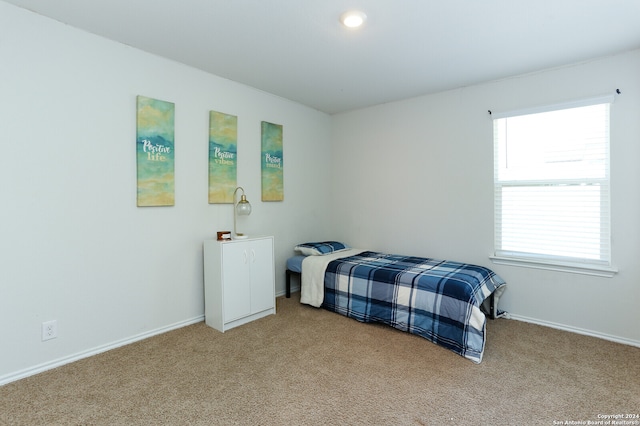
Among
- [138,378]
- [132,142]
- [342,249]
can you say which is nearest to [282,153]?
[342,249]

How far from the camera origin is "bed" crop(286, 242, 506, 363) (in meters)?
2.46

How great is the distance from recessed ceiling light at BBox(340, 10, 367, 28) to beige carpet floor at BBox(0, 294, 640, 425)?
2325 mm

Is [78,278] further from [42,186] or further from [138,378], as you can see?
[138,378]

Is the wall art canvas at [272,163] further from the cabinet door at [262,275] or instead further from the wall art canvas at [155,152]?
the wall art canvas at [155,152]

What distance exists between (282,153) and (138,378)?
2583 mm

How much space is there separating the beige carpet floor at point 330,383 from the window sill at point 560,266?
0.55 meters

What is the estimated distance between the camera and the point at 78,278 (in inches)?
90.7

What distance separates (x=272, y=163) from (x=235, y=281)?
1441 millimetres

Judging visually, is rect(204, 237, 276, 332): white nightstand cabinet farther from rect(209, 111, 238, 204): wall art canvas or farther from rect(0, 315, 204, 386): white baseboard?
rect(209, 111, 238, 204): wall art canvas

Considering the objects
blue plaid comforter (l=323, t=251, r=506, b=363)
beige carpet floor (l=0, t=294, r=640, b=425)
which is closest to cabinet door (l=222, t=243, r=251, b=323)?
beige carpet floor (l=0, t=294, r=640, b=425)

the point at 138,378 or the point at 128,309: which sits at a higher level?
the point at 128,309

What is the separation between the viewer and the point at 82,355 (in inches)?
91.2

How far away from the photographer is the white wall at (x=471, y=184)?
260 centimetres

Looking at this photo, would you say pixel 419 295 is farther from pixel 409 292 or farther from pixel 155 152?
pixel 155 152
